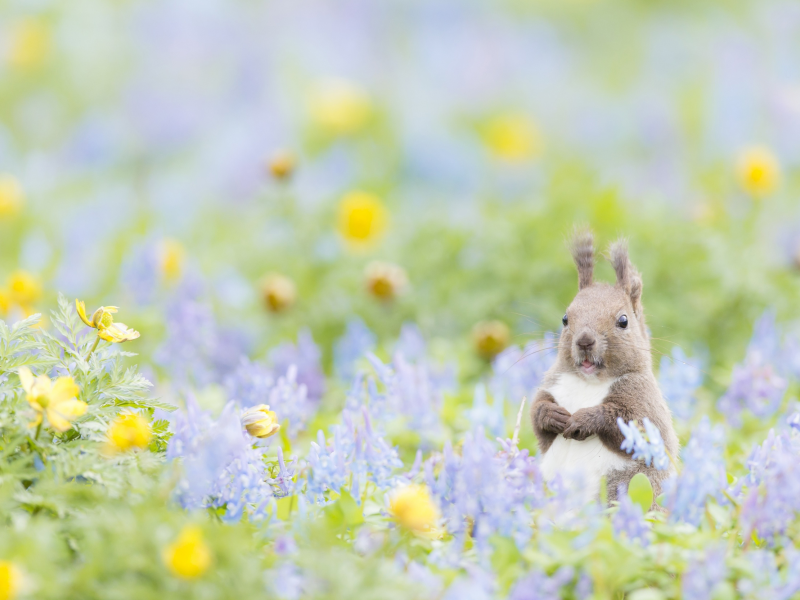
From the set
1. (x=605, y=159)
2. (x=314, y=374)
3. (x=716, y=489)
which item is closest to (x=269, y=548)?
(x=716, y=489)

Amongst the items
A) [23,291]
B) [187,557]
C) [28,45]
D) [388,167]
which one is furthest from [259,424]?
[28,45]

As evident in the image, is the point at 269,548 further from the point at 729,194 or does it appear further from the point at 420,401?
the point at 729,194

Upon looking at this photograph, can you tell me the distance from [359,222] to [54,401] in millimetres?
2283

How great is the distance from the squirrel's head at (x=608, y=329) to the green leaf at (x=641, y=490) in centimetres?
27

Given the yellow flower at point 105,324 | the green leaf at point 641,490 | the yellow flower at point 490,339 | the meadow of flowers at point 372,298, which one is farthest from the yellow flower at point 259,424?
the yellow flower at point 490,339

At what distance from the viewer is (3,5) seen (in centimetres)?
765

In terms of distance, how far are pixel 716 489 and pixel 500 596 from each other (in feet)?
1.56

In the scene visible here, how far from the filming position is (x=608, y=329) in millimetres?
1799

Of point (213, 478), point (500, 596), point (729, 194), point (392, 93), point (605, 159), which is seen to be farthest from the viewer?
point (392, 93)

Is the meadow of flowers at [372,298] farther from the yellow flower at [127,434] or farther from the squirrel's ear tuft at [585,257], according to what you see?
the squirrel's ear tuft at [585,257]

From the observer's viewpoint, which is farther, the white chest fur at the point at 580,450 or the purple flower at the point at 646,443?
the white chest fur at the point at 580,450

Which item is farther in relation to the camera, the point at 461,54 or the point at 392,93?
the point at 461,54

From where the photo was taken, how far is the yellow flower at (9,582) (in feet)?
3.78

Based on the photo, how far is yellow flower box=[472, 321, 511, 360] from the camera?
9.69ft
